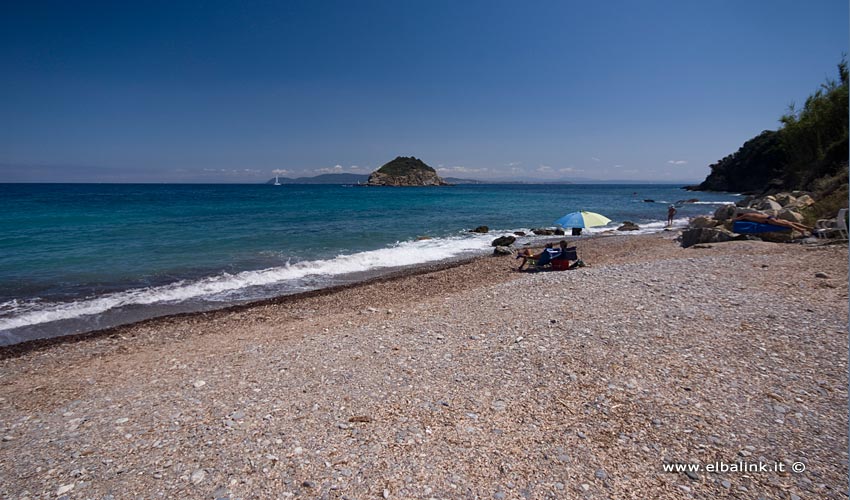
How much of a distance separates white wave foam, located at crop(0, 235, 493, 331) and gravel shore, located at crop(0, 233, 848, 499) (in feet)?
9.03

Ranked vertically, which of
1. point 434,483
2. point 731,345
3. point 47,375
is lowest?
point 47,375

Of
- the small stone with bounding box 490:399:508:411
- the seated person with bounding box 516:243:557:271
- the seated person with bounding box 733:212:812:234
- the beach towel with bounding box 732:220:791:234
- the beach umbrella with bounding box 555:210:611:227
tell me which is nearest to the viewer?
the small stone with bounding box 490:399:508:411

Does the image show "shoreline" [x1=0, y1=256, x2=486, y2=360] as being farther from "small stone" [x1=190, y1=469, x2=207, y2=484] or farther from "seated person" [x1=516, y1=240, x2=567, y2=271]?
"small stone" [x1=190, y1=469, x2=207, y2=484]

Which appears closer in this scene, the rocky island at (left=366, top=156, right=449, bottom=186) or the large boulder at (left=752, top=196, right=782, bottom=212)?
the large boulder at (left=752, top=196, right=782, bottom=212)

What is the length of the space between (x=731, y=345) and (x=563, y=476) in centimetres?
441

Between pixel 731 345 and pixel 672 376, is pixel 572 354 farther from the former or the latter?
pixel 731 345

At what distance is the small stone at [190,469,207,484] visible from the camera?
3.93 meters

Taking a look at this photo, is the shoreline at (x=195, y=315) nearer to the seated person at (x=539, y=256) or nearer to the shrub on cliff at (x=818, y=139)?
the seated person at (x=539, y=256)

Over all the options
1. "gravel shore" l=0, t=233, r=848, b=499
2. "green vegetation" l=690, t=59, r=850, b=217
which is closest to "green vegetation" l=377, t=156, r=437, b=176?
"green vegetation" l=690, t=59, r=850, b=217

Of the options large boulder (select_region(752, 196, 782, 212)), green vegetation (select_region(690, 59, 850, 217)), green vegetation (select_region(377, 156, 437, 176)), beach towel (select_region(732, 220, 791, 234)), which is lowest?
beach towel (select_region(732, 220, 791, 234))

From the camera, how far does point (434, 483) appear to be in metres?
3.76

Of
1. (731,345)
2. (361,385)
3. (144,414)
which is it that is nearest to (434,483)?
(361,385)

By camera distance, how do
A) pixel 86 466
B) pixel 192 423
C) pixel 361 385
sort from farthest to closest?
pixel 361 385
pixel 192 423
pixel 86 466

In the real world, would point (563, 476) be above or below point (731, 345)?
below
